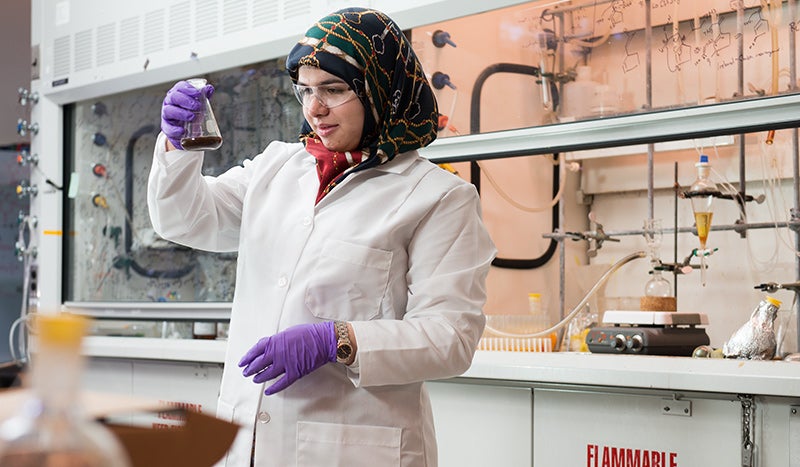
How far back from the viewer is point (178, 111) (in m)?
1.46

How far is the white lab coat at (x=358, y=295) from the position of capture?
1408 mm

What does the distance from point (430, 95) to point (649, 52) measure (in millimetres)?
982

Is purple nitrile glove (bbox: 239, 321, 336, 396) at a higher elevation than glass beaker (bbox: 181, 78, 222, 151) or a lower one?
lower

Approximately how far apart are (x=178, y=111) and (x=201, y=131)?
0.17 ft

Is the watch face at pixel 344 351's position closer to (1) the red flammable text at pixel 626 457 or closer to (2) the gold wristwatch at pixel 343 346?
(2) the gold wristwatch at pixel 343 346

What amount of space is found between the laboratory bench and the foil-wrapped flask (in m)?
0.18

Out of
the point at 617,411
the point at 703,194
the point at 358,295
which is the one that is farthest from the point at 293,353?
the point at 703,194

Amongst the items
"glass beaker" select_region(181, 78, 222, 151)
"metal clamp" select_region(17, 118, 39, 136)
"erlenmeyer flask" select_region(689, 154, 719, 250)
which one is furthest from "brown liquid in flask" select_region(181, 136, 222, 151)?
"metal clamp" select_region(17, 118, 39, 136)

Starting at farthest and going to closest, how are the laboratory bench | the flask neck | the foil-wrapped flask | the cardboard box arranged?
the foil-wrapped flask < the laboratory bench < the cardboard box < the flask neck

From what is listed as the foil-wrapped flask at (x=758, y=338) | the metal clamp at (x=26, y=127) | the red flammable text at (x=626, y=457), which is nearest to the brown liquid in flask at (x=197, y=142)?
the red flammable text at (x=626, y=457)

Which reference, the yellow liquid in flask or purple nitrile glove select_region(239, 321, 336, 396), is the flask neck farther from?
the yellow liquid in flask

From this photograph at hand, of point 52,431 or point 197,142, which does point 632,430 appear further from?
point 52,431

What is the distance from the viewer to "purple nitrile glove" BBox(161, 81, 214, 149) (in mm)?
1464

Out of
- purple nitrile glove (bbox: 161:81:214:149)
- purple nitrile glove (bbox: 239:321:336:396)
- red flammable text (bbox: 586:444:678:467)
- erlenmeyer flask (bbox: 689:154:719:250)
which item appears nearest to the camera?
purple nitrile glove (bbox: 239:321:336:396)
